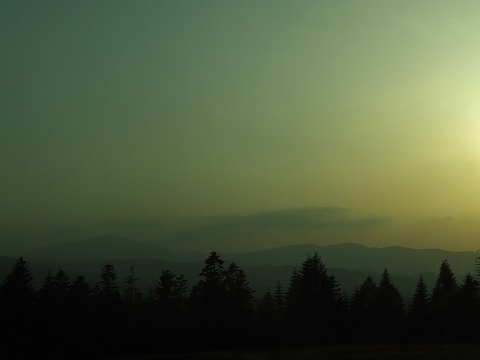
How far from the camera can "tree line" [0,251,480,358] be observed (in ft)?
174

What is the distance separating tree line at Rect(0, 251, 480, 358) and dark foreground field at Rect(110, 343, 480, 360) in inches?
233

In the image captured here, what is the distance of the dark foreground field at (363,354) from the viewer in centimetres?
4213

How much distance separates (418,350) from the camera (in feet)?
156

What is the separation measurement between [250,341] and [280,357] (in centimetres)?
1272

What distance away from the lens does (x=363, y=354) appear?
149ft

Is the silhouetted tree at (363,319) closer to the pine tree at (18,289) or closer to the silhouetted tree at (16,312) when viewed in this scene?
the silhouetted tree at (16,312)

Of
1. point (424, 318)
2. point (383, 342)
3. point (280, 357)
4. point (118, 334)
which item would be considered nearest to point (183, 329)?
point (118, 334)

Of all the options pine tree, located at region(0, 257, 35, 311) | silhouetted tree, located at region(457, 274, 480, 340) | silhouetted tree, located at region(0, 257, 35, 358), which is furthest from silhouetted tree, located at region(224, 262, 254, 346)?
silhouetted tree, located at region(457, 274, 480, 340)

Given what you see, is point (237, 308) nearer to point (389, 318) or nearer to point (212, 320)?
point (212, 320)

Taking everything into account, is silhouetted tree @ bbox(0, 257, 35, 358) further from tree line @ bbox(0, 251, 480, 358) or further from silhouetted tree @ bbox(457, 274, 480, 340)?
silhouetted tree @ bbox(457, 274, 480, 340)

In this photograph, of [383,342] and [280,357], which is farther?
[383,342]

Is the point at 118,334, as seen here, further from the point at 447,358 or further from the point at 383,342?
the point at 447,358

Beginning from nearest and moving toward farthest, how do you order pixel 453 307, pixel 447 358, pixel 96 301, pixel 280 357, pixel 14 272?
pixel 447 358, pixel 280 357, pixel 96 301, pixel 453 307, pixel 14 272

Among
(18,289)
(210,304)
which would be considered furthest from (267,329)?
(18,289)
